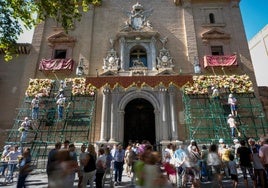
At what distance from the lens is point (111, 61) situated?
55.8 feet

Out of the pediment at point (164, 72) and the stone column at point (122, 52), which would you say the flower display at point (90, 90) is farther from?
the pediment at point (164, 72)

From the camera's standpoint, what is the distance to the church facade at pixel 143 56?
15117mm

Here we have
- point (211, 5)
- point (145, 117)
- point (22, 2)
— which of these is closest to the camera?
point (22, 2)

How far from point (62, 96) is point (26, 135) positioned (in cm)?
339

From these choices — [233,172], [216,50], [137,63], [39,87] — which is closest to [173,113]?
[137,63]

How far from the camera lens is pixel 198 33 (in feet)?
60.5

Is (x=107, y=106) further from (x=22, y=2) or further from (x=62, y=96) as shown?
(x=22, y=2)

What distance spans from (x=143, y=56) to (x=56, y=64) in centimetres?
710

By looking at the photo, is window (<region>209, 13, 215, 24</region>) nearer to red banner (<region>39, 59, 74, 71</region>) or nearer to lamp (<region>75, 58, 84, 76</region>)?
lamp (<region>75, 58, 84, 76</region>)

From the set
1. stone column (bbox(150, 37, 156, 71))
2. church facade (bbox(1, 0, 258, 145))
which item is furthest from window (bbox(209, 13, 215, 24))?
stone column (bbox(150, 37, 156, 71))

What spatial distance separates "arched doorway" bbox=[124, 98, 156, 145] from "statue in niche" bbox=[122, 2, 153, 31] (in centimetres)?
652

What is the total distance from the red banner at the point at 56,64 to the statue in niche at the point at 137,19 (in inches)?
216

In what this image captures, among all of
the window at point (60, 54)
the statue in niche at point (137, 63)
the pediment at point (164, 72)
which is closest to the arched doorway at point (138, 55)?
the statue in niche at point (137, 63)

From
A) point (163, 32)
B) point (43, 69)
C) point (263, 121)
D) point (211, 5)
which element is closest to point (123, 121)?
point (43, 69)
